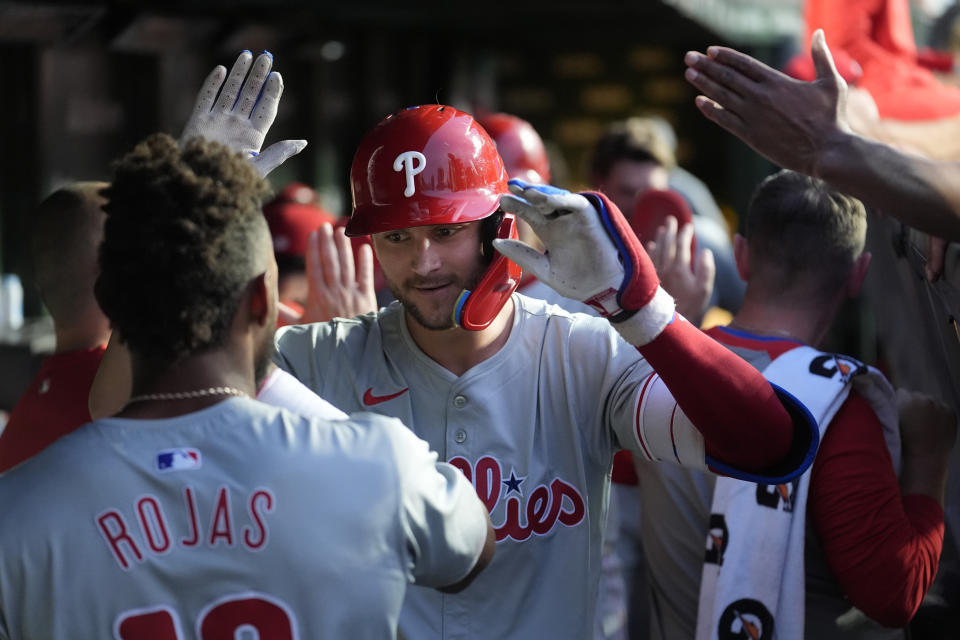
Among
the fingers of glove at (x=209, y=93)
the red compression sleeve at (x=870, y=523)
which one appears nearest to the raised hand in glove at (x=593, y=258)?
the red compression sleeve at (x=870, y=523)

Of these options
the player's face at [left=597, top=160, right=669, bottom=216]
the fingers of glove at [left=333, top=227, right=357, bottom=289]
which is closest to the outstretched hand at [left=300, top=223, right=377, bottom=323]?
the fingers of glove at [left=333, top=227, right=357, bottom=289]

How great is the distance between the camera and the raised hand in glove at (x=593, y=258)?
2068 mm

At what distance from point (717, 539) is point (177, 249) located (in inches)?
63.7

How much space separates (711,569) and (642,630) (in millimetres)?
1727

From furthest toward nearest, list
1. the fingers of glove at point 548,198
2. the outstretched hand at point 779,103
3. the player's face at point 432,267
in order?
the player's face at point 432,267
the outstretched hand at point 779,103
the fingers of glove at point 548,198

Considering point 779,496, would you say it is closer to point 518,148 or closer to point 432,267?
point 432,267

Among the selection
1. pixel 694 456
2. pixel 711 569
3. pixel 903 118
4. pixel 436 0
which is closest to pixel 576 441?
pixel 694 456

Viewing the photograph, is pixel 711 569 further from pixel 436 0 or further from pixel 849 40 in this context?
pixel 436 0

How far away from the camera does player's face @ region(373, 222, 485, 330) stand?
2645mm

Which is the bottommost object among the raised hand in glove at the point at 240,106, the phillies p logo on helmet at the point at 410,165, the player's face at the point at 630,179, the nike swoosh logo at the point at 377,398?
the player's face at the point at 630,179

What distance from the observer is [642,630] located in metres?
4.48

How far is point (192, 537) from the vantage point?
5.86 feet

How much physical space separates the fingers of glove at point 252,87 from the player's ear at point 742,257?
138 centimetres

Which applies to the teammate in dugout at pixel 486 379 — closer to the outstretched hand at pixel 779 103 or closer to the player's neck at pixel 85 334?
the outstretched hand at pixel 779 103
